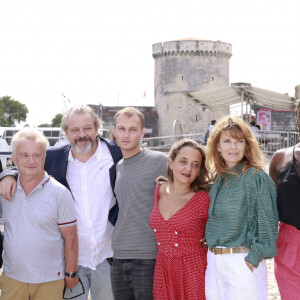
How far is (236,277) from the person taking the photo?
2.65 metres

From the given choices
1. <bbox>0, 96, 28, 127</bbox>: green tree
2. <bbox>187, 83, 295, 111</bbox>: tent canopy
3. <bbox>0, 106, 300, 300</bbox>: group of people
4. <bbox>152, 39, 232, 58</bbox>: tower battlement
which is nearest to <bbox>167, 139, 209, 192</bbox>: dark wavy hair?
<bbox>0, 106, 300, 300</bbox>: group of people

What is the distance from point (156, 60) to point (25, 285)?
3493 cm

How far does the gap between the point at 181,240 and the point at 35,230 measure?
88cm

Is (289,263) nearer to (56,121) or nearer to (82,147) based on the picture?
(82,147)

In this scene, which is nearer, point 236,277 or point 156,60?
point 236,277

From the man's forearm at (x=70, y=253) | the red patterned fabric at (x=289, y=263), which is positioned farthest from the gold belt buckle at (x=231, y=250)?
the man's forearm at (x=70, y=253)

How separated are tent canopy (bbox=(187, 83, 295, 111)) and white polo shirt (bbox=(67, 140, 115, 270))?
32.6 feet

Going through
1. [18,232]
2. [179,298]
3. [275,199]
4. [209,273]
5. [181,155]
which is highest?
[181,155]

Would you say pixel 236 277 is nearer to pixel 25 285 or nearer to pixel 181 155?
pixel 181 155

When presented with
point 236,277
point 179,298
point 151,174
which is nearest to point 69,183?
point 151,174

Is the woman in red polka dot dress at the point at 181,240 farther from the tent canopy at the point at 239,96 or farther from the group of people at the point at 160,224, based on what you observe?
the tent canopy at the point at 239,96

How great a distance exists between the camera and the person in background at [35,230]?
9.17 feet

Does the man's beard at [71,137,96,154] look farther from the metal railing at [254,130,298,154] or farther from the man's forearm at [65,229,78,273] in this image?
the metal railing at [254,130,298,154]

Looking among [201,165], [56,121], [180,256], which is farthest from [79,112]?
[56,121]
